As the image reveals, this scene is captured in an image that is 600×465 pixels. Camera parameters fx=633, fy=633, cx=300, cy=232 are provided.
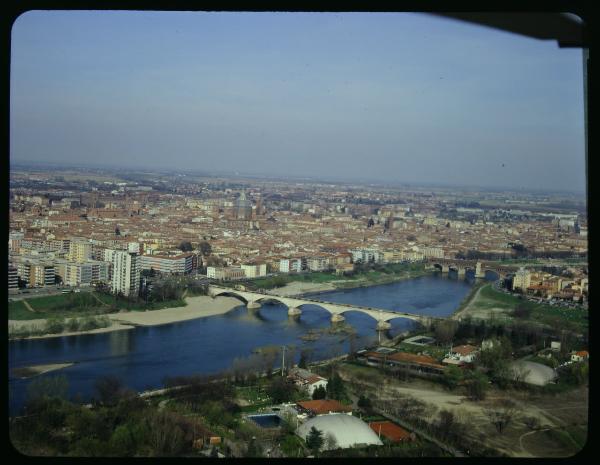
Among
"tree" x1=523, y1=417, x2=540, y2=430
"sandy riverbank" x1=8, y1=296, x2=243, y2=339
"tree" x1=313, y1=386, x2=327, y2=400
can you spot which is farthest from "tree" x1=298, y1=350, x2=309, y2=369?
"tree" x1=523, y1=417, x2=540, y2=430

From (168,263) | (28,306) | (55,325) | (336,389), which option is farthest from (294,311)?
(336,389)

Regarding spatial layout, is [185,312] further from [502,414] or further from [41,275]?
[502,414]

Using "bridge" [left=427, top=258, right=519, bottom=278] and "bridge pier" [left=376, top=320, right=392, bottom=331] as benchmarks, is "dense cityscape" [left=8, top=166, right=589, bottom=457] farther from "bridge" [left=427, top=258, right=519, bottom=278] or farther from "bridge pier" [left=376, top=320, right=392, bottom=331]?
"bridge pier" [left=376, top=320, right=392, bottom=331]
